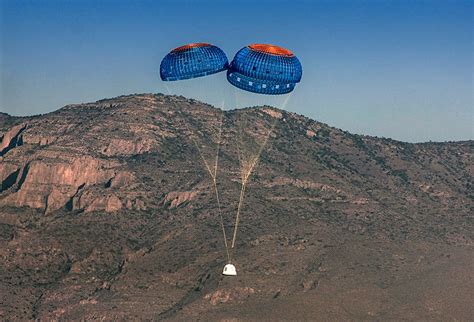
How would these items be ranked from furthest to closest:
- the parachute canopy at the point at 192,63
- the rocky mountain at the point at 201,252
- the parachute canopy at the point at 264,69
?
the rocky mountain at the point at 201,252 → the parachute canopy at the point at 192,63 → the parachute canopy at the point at 264,69

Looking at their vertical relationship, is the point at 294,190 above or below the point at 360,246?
above

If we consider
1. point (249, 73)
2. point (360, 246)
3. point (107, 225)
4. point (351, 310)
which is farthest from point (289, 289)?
point (249, 73)

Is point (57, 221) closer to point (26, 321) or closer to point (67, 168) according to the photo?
point (67, 168)

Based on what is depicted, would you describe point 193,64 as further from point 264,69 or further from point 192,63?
point 264,69

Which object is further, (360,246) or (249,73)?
(360,246)

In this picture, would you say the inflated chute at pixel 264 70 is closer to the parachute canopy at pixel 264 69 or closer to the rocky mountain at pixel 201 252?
the parachute canopy at pixel 264 69

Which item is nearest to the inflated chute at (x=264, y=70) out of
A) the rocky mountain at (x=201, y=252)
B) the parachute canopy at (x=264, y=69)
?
the parachute canopy at (x=264, y=69)

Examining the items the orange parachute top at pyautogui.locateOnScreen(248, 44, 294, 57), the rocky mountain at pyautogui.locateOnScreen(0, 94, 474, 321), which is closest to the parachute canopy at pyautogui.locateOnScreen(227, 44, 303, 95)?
the orange parachute top at pyautogui.locateOnScreen(248, 44, 294, 57)
